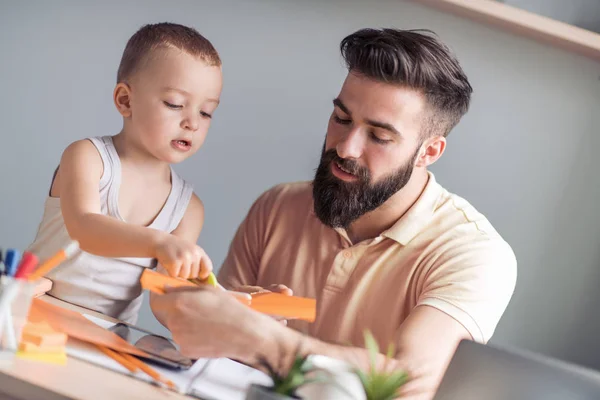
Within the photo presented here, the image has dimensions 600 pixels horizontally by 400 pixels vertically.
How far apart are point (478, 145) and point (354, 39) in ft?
1.69

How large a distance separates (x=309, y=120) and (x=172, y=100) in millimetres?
583

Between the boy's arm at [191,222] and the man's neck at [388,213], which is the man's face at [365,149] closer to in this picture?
the man's neck at [388,213]

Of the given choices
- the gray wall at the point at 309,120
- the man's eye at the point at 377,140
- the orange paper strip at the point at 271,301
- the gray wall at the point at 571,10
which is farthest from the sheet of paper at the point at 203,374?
the gray wall at the point at 571,10

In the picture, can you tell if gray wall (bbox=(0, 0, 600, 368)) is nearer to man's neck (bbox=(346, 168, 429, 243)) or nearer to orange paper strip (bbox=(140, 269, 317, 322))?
man's neck (bbox=(346, 168, 429, 243))

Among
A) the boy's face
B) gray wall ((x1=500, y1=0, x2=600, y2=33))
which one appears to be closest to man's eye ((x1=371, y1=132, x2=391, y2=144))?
the boy's face

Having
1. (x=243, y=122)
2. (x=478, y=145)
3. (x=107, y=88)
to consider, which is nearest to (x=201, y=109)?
(x=243, y=122)

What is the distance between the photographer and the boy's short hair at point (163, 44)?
1.87m

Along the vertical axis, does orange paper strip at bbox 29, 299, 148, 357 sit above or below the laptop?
below

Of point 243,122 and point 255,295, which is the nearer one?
point 255,295

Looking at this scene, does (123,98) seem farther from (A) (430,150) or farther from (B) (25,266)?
(B) (25,266)

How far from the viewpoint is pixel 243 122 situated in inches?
93.7

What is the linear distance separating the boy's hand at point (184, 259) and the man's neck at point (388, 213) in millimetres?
669

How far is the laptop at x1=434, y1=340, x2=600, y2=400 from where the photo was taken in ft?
3.60

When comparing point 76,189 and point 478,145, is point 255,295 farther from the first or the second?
point 478,145
